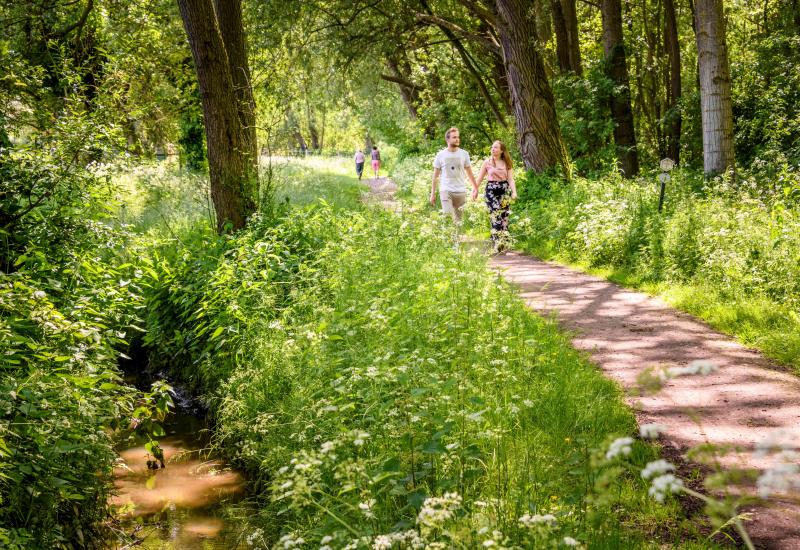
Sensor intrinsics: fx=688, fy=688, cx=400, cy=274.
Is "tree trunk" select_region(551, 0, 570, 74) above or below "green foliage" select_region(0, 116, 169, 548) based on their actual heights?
above

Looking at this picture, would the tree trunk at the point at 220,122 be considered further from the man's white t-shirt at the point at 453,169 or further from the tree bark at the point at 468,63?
the tree bark at the point at 468,63

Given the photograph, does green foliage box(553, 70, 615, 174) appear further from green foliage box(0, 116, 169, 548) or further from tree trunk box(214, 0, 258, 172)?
green foliage box(0, 116, 169, 548)

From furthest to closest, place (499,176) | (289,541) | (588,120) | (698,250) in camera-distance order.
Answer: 1. (588,120)
2. (499,176)
3. (698,250)
4. (289,541)

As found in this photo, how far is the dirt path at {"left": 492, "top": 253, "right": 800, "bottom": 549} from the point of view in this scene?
4879 mm

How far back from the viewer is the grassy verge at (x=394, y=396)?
3.75 m

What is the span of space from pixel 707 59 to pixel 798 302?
224 inches

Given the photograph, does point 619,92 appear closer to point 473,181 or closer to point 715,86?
point 715,86

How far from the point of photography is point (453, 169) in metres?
11.8

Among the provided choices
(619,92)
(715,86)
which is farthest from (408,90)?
(715,86)

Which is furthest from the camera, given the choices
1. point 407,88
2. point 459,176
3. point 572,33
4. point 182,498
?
point 407,88

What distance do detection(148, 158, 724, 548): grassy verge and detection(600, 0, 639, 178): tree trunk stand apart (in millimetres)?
9667

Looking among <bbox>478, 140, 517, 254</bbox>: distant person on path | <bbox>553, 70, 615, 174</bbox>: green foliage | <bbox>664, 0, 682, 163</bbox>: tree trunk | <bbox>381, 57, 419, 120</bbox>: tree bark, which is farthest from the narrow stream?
<bbox>381, 57, 419, 120</bbox>: tree bark

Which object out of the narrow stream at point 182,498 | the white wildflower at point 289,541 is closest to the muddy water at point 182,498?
the narrow stream at point 182,498

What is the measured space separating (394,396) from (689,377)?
3159 millimetres
